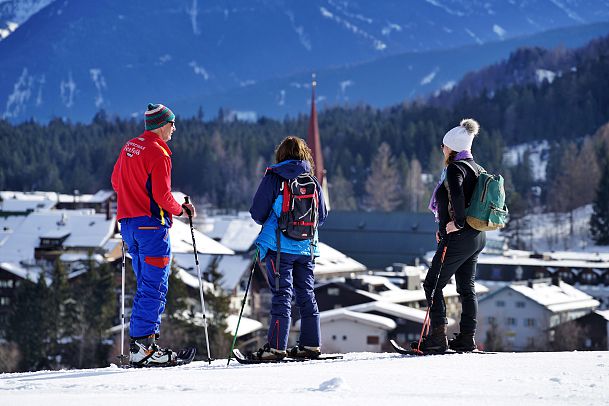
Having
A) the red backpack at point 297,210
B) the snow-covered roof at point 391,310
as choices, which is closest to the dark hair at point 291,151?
the red backpack at point 297,210

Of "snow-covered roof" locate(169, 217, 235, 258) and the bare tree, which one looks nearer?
"snow-covered roof" locate(169, 217, 235, 258)

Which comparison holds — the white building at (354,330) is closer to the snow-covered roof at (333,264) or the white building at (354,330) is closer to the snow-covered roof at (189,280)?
the snow-covered roof at (189,280)

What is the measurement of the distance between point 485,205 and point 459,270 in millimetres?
490

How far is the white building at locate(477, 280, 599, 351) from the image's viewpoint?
5094cm

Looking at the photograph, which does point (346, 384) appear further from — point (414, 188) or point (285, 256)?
point (414, 188)

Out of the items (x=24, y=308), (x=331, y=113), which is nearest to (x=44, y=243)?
(x=24, y=308)

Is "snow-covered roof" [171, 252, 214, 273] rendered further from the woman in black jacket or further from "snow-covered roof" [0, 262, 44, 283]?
the woman in black jacket

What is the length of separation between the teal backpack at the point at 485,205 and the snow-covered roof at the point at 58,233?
5509cm

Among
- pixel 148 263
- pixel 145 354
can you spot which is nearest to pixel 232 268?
pixel 145 354

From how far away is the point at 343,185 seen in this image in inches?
4906

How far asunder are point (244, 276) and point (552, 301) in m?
12.6

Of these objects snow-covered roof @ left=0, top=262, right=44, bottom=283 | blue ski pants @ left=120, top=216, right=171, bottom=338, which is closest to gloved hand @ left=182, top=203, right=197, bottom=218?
blue ski pants @ left=120, top=216, right=171, bottom=338

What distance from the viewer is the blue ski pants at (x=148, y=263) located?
7562 millimetres

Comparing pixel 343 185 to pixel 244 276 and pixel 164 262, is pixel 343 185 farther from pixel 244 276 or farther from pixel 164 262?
pixel 164 262
